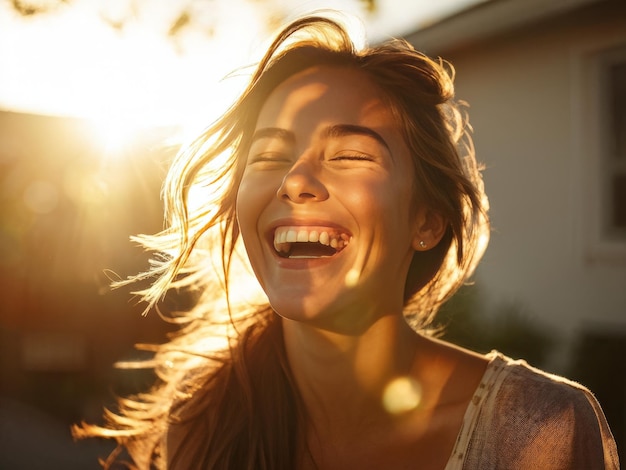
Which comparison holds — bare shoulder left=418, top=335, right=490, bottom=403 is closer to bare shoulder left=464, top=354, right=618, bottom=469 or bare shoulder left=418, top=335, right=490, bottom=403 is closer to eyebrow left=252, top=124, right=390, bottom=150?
bare shoulder left=464, top=354, right=618, bottom=469

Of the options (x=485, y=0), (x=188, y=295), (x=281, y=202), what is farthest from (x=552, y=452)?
(x=485, y=0)

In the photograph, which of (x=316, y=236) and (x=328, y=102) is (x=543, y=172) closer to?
(x=328, y=102)

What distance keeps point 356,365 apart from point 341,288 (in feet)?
1.48

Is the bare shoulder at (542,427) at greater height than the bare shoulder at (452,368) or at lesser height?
lesser

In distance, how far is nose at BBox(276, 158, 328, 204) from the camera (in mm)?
2346

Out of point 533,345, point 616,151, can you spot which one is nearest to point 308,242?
point 533,345

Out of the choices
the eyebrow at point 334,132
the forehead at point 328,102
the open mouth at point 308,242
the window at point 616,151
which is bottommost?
the open mouth at point 308,242

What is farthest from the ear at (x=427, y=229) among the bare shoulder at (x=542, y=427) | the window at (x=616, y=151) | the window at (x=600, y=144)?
the window at (x=616, y=151)

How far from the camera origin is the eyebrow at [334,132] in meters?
2.45

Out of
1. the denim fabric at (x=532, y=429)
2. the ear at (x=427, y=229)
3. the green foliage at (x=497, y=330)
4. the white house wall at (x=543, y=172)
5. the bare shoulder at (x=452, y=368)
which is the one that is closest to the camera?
the denim fabric at (x=532, y=429)

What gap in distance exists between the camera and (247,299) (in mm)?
3264

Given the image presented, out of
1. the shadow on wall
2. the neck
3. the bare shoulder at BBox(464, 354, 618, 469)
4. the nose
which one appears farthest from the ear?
the shadow on wall

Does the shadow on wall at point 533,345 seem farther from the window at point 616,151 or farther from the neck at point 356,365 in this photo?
the neck at point 356,365

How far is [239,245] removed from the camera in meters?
3.22
